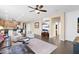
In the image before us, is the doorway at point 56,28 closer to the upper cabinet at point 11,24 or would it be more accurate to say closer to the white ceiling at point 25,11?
the white ceiling at point 25,11

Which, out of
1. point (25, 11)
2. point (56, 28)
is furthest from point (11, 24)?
point (56, 28)

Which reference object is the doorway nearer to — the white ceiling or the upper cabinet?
the white ceiling

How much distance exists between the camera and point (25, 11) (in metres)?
2.40

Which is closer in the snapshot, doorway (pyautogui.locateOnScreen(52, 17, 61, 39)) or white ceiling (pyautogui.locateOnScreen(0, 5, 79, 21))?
white ceiling (pyautogui.locateOnScreen(0, 5, 79, 21))

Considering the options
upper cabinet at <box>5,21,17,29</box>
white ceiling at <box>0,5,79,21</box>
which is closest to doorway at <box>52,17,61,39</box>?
white ceiling at <box>0,5,79,21</box>

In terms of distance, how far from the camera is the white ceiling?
2346 millimetres

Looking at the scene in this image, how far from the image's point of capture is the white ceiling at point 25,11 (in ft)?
7.70

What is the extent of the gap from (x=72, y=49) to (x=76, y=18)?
616mm

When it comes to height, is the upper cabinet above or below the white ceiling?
below

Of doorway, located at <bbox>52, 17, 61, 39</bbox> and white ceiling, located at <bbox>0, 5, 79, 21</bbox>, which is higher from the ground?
white ceiling, located at <bbox>0, 5, 79, 21</bbox>

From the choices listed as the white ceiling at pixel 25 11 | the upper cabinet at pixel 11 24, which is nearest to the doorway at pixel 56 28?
the white ceiling at pixel 25 11

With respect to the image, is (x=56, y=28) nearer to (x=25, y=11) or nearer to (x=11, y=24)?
(x=25, y=11)
